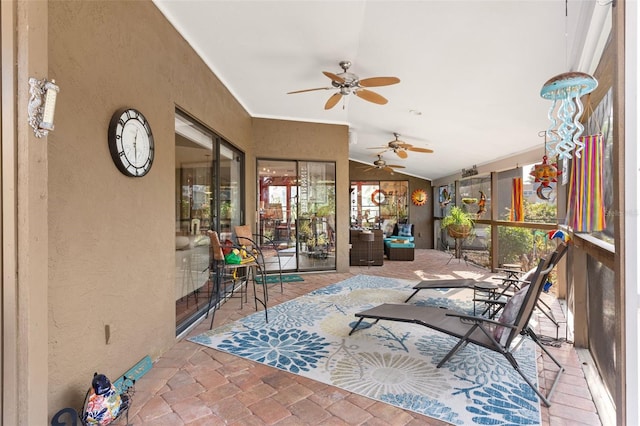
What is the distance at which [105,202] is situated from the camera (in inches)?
83.6

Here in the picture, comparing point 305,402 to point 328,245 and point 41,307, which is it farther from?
point 328,245

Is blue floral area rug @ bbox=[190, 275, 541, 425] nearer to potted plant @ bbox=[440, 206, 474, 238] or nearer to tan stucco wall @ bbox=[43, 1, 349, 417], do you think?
tan stucco wall @ bbox=[43, 1, 349, 417]

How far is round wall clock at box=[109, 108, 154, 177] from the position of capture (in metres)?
2.18

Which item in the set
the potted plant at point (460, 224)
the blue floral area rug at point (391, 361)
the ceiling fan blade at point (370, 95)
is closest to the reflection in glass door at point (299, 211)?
the blue floral area rug at point (391, 361)

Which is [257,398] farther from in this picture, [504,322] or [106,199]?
[504,322]

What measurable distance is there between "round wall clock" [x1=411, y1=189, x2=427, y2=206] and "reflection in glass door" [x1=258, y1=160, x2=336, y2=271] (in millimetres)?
5654

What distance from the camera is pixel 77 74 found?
1901 millimetres

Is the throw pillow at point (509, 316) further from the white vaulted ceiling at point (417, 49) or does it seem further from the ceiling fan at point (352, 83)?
the ceiling fan at point (352, 83)

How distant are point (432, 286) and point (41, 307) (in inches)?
152

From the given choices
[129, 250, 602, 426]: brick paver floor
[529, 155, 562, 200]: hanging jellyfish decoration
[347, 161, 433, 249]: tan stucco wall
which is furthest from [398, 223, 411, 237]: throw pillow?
[129, 250, 602, 426]: brick paver floor

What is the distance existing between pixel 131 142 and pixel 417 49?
269 cm

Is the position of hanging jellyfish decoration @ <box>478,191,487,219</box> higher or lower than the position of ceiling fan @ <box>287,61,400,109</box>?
lower

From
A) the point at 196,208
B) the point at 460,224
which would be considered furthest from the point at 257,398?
the point at 460,224

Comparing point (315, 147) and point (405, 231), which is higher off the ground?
point (315, 147)
